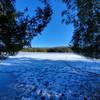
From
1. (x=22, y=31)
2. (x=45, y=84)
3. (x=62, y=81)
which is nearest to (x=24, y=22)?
(x=22, y=31)

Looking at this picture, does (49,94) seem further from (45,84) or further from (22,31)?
(22,31)

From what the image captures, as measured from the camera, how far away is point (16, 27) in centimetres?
730

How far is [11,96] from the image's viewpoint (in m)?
8.34

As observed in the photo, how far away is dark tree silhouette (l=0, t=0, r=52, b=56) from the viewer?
7.07m

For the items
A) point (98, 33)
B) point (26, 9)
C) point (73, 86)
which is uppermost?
point (26, 9)

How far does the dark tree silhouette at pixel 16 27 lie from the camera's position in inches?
279

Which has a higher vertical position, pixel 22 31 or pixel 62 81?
pixel 22 31

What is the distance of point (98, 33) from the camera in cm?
881

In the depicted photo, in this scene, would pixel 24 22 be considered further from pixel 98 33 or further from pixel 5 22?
pixel 98 33

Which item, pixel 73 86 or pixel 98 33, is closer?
pixel 98 33

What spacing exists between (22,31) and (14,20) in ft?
1.27

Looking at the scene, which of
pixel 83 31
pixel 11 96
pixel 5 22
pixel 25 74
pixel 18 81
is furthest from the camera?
pixel 25 74

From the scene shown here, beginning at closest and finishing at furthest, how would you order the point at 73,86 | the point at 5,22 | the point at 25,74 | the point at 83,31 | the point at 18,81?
the point at 5,22 < the point at 83,31 < the point at 73,86 < the point at 18,81 < the point at 25,74

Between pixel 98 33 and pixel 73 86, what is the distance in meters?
2.54
